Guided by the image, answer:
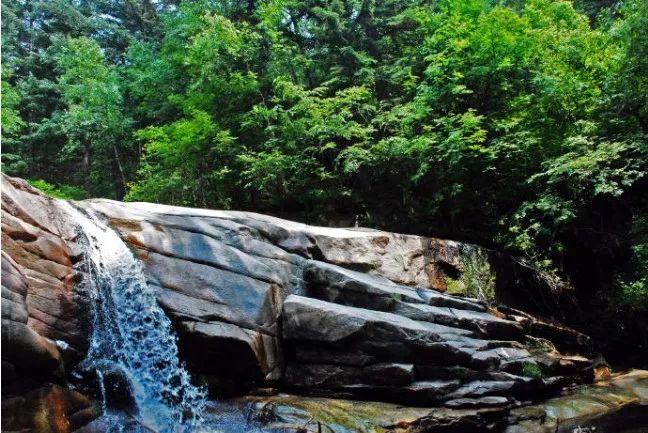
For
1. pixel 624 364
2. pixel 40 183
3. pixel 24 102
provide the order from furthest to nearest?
pixel 24 102 < pixel 40 183 < pixel 624 364

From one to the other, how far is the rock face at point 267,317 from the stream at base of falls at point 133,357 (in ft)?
0.60

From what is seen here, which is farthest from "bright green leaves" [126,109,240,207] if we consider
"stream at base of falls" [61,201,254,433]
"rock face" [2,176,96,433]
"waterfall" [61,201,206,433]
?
"rock face" [2,176,96,433]

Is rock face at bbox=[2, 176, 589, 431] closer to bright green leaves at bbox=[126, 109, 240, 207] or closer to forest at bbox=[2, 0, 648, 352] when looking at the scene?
forest at bbox=[2, 0, 648, 352]

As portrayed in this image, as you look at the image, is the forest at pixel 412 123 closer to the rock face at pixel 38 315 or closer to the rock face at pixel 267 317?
the rock face at pixel 267 317

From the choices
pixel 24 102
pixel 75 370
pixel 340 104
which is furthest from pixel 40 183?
pixel 75 370

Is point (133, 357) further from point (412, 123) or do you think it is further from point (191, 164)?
point (412, 123)

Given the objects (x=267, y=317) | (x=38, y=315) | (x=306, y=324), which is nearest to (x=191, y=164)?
(x=267, y=317)

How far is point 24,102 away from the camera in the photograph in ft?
72.2

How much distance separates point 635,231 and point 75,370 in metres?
11.3

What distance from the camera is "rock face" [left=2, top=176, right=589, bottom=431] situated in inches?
256

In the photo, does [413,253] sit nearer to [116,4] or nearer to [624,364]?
[624,364]

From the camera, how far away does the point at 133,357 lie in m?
7.08

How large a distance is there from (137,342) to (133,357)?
0.21 m

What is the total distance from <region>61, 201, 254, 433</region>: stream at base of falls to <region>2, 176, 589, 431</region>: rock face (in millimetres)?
183
